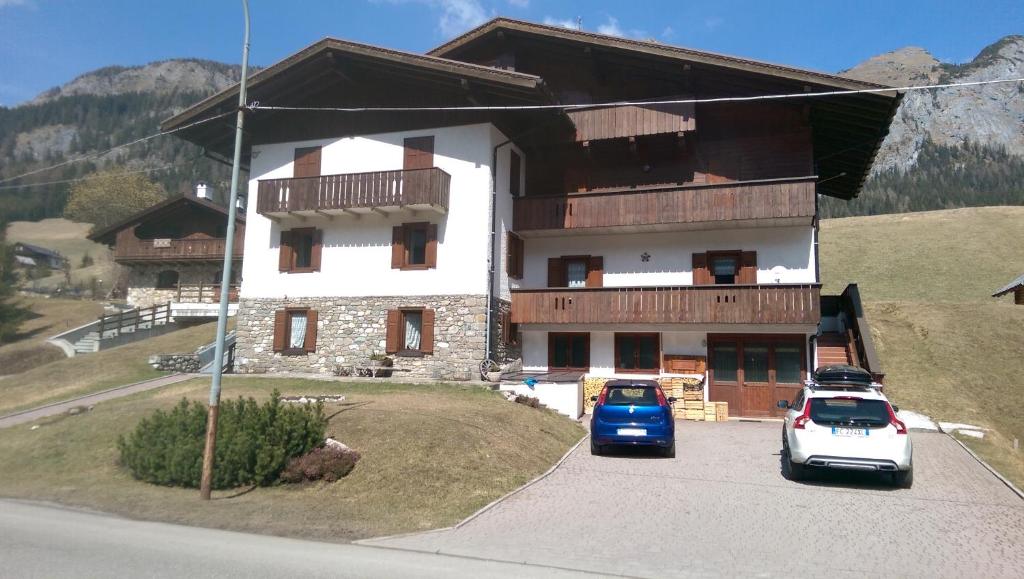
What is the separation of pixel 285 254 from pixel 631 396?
49.3 feet

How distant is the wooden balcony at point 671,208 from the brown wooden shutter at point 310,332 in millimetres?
7836

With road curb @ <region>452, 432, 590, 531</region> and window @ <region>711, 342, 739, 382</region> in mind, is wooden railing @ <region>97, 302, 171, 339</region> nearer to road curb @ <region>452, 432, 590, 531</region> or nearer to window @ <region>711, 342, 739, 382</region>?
road curb @ <region>452, 432, 590, 531</region>

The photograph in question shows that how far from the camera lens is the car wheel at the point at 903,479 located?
12.2 meters

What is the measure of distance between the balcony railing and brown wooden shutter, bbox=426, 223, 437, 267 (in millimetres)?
22495

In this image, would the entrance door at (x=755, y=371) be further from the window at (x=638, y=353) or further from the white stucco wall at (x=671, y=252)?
the white stucco wall at (x=671, y=252)

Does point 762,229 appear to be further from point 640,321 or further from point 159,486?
point 159,486

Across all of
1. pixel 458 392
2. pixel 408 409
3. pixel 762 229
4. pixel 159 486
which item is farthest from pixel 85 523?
pixel 762 229

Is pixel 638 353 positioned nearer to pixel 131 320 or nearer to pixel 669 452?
pixel 669 452

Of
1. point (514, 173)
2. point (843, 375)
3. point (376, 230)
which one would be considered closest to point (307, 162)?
point (376, 230)

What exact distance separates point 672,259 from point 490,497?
48.2ft

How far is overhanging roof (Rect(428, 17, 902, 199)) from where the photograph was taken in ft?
66.7

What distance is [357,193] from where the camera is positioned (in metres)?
22.9

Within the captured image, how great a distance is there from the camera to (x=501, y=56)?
24.7 meters

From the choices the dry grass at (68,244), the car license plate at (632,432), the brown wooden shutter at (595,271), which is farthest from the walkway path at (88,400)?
the dry grass at (68,244)
